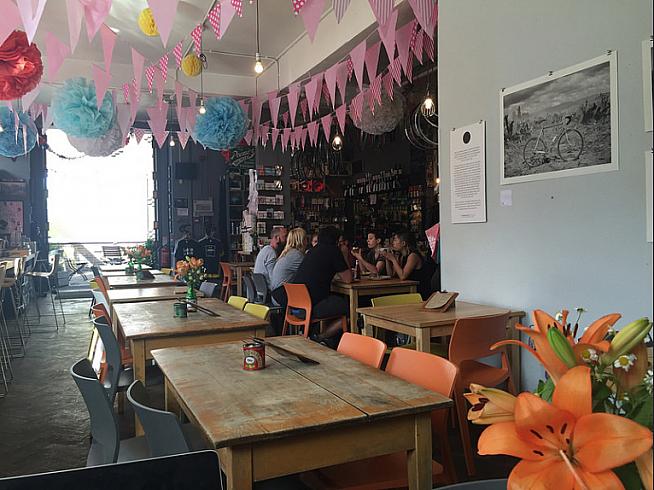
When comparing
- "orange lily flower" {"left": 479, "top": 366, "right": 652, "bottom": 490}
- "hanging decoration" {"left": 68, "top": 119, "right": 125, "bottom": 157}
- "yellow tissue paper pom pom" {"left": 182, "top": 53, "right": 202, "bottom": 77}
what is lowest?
"orange lily flower" {"left": 479, "top": 366, "right": 652, "bottom": 490}

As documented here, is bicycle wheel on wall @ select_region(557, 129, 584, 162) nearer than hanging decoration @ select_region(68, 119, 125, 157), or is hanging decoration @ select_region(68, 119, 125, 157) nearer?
bicycle wheel on wall @ select_region(557, 129, 584, 162)

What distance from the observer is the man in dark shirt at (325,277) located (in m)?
5.84

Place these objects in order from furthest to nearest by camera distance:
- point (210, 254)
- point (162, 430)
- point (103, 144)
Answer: point (210, 254) → point (103, 144) → point (162, 430)

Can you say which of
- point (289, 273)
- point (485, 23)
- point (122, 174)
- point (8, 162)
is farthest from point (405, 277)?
point (122, 174)

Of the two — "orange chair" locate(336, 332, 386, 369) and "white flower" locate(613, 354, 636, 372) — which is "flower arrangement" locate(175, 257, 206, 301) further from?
"white flower" locate(613, 354, 636, 372)

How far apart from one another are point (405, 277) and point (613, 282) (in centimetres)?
323

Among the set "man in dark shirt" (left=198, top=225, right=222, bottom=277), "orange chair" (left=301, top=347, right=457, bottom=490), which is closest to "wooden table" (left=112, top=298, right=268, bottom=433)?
"orange chair" (left=301, top=347, right=457, bottom=490)

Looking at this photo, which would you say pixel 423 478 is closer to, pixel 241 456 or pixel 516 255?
pixel 241 456

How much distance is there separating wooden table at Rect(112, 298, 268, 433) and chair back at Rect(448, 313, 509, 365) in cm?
119

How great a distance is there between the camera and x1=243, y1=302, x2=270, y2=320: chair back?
376cm

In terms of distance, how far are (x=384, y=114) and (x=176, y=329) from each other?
416cm

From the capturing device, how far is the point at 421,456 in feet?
6.01

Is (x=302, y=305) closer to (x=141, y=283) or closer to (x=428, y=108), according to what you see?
(x=141, y=283)

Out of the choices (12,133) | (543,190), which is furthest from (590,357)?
(12,133)
